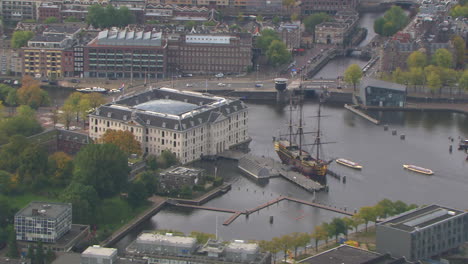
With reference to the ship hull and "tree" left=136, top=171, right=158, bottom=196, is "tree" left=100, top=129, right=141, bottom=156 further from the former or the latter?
the ship hull

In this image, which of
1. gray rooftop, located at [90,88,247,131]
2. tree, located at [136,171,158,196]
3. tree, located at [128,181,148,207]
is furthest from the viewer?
gray rooftop, located at [90,88,247,131]

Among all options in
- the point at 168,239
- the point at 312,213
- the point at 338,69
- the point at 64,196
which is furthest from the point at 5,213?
the point at 338,69

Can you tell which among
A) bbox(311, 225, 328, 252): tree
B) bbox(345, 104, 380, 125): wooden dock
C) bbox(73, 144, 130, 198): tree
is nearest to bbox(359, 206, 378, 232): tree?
bbox(311, 225, 328, 252): tree

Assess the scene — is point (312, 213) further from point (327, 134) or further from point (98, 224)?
point (327, 134)

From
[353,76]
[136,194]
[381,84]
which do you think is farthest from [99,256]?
[353,76]

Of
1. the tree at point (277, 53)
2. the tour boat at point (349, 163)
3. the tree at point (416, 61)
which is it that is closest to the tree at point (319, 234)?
the tour boat at point (349, 163)
